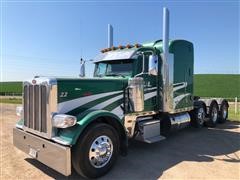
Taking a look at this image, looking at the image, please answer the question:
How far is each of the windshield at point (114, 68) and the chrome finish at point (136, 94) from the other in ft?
1.43

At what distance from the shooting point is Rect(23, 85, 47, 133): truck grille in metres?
4.38

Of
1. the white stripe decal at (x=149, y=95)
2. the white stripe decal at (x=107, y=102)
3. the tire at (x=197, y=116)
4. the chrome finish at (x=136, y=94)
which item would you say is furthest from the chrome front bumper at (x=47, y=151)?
the tire at (x=197, y=116)

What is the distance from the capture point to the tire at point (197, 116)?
874 cm

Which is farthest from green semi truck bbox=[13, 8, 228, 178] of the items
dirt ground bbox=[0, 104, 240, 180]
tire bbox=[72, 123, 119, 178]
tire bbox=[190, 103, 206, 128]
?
tire bbox=[190, 103, 206, 128]

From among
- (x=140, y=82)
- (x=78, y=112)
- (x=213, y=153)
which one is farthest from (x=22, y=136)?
(x=213, y=153)

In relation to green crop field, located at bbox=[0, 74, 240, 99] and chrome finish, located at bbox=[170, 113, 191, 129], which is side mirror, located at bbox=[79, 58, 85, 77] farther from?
green crop field, located at bbox=[0, 74, 240, 99]

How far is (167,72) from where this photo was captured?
655 centimetres

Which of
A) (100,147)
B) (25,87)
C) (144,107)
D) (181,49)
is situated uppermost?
(181,49)

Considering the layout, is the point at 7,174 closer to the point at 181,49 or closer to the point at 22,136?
the point at 22,136

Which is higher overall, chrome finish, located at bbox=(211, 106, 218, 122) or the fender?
the fender

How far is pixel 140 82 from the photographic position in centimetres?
567

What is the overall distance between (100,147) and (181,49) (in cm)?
460

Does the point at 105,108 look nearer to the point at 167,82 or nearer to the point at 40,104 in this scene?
the point at 40,104

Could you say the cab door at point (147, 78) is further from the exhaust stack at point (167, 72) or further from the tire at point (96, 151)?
the tire at point (96, 151)
